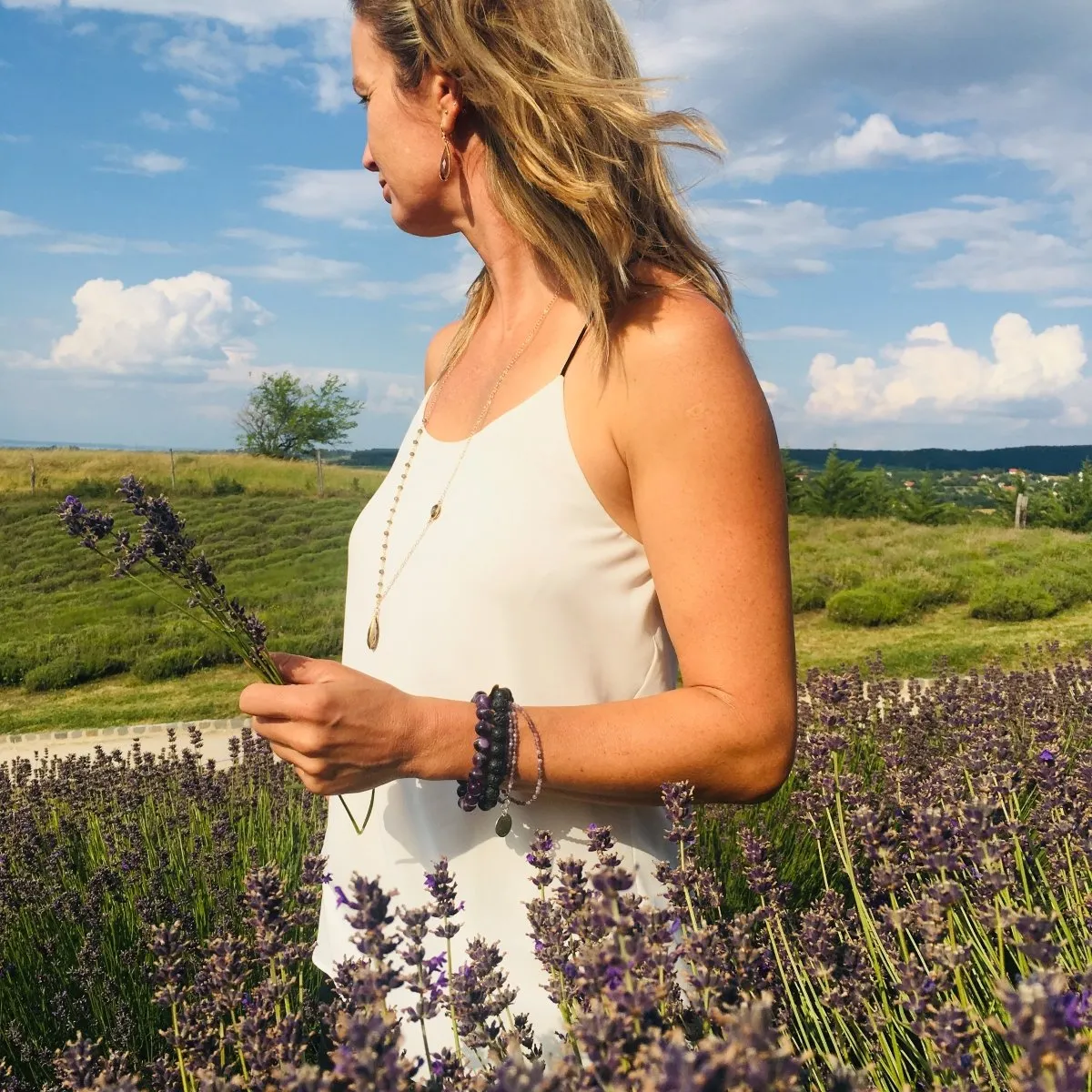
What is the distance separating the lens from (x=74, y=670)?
14.0 m

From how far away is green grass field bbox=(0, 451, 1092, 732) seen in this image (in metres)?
13.2

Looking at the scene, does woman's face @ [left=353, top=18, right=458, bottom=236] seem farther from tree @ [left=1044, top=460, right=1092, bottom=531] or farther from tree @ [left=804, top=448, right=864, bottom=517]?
tree @ [left=1044, top=460, right=1092, bottom=531]

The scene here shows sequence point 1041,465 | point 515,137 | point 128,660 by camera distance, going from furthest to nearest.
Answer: point 1041,465 → point 128,660 → point 515,137

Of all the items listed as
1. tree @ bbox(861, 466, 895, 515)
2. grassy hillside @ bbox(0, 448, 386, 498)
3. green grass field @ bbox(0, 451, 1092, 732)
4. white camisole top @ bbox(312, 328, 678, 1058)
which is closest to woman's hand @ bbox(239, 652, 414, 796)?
white camisole top @ bbox(312, 328, 678, 1058)

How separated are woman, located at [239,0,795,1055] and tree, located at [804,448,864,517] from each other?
21.5m

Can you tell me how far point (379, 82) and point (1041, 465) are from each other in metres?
75.4

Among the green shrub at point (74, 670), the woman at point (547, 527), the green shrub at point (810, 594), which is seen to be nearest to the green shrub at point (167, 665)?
the green shrub at point (74, 670)

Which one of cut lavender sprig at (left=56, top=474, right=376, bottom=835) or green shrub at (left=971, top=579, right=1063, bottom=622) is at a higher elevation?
cut lavender sprig at (left=56, top=474, right=376, bottom=835)

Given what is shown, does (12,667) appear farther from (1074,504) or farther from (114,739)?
(1074,504)

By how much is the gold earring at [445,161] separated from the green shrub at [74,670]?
1365 cm

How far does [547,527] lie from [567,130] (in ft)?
2.22

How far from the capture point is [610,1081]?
67 centimetres

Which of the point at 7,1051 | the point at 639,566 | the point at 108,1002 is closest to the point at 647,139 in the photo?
the point at 639,566

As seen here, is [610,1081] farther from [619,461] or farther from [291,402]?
[291,402]
